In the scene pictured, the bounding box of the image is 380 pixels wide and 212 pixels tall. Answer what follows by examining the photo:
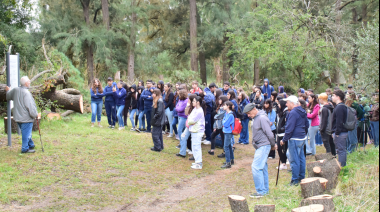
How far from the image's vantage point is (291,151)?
6543 millimetres

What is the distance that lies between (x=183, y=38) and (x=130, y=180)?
1871 centimetres

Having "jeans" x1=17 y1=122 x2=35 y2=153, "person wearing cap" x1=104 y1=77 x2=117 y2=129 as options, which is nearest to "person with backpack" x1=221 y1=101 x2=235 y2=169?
"jeans" x1=17 y1=122 x2=35 y2=153

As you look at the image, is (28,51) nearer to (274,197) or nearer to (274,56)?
(274,56)

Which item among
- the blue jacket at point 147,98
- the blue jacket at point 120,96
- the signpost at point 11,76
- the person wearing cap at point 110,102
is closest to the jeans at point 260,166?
the blue jacket at point 147,98

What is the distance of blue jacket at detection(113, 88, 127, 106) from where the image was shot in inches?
439

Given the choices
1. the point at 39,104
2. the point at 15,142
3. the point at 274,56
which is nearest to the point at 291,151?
the point at 15,142

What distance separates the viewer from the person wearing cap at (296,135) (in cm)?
638

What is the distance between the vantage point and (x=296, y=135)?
6.42 m

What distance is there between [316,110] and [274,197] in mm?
3593

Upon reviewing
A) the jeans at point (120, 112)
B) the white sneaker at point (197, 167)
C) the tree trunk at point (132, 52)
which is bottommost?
the white sneaker at point (197, 167)

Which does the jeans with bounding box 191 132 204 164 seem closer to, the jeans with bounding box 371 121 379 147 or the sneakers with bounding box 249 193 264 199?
the sneakers with bounding box 249 193 264 199

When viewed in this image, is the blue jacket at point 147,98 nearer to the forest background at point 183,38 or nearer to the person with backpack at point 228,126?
the person with backpack at point 228,126

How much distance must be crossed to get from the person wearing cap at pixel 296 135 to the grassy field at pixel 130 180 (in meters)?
0.43

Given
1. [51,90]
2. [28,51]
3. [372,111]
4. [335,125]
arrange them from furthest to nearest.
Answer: [28,51] < [51,90] < [372,111] < [335,125]
